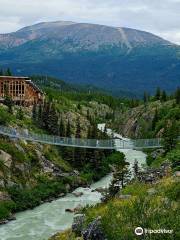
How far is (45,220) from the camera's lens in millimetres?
45594

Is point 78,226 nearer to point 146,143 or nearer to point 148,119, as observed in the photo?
point 146,143

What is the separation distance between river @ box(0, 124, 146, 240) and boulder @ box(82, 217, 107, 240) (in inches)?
543

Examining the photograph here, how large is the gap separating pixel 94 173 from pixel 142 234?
1705 inches

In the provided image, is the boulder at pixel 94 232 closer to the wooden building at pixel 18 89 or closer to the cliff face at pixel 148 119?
the cliff face at pixel 148 119

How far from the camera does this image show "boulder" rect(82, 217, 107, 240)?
2578 cm

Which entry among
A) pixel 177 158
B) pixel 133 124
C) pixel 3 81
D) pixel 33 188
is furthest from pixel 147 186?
pixel 133 124

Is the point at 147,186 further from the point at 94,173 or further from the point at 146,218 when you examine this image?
the point at 94,173

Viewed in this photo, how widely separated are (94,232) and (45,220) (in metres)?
20.2

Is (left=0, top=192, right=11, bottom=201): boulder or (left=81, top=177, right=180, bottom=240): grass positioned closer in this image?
(left=81, top=177, right=180, bottom=240): grass

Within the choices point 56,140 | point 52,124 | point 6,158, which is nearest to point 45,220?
point 56,140

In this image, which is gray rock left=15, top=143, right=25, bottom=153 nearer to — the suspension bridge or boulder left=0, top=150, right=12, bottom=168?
boulder left=0, top=150, right=12, bottom=168

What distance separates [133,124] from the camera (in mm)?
111188

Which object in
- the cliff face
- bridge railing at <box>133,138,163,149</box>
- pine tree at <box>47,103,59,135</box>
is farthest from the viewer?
the cliff face
